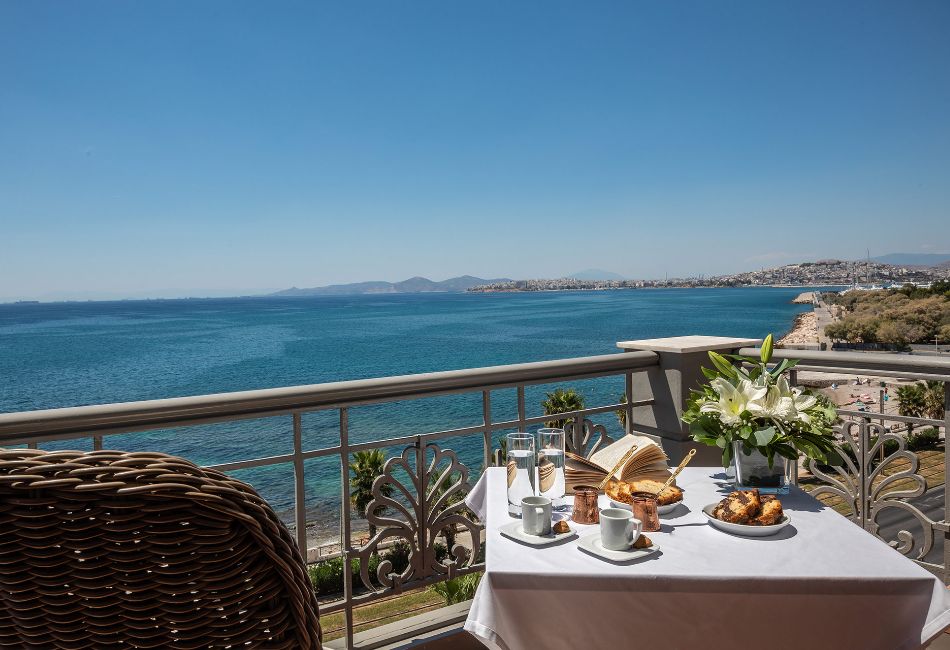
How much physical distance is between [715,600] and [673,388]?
1929 mm

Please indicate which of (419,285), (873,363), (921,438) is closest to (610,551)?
(873,363)

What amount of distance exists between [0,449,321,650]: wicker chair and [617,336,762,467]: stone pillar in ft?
8.67

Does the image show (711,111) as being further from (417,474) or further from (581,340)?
(581,340)

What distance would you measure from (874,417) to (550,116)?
38.0 metres

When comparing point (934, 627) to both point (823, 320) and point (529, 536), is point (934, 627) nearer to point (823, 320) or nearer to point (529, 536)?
point (529, 536)

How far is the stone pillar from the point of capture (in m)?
3.06

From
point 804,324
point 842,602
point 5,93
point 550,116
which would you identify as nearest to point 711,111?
point 550,116

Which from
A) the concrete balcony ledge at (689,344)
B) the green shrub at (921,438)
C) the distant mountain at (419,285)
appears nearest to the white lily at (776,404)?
the green shrub at (921,438)

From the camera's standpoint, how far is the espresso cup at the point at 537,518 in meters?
1.49

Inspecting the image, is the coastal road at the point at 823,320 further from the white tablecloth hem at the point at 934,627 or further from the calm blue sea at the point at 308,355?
the white tablecloth hem at the point at 934,627

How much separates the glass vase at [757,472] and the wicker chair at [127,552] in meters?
1.50

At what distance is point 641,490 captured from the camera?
5.50 feet

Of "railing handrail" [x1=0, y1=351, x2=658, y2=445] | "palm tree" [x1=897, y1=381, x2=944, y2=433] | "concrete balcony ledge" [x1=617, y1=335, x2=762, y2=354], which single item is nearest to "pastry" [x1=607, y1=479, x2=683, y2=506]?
"railing handrail" [x1=0, y1=351, x2=658, y2=445]

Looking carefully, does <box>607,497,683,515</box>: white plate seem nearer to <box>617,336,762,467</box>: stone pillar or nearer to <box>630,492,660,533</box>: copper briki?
<box>630,492,660,533</box>: copper briki
